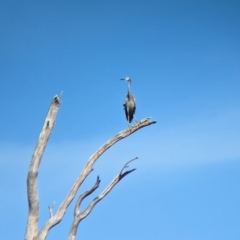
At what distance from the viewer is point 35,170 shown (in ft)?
33.0

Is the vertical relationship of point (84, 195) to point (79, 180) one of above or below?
below

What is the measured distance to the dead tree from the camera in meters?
10.1

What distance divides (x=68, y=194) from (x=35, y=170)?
3.87ft

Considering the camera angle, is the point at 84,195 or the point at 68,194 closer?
the point at 68,194

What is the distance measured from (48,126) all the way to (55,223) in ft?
6.66

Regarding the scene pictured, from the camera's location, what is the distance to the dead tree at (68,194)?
10062mm

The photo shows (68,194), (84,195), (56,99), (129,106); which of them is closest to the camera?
(56,99)

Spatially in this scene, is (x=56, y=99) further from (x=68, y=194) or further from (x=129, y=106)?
(x=129, y=106)

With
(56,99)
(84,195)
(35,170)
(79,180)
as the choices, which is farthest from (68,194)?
(56,99)

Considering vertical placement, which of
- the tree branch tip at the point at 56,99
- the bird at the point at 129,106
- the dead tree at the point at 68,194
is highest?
the bird at the point at 129,106

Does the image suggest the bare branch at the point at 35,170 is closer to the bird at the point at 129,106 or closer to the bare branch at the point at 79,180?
the bare branch at the point at 79,180

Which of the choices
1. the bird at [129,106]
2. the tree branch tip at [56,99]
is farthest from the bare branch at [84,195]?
the bird at [129,106]

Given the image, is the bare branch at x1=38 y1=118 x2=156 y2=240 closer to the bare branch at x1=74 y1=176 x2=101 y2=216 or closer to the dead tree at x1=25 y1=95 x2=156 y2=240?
the dead tree at x1=25 y1=95 x2=156 y2=240

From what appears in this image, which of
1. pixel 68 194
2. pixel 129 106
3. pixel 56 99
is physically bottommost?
pixel 68 194
